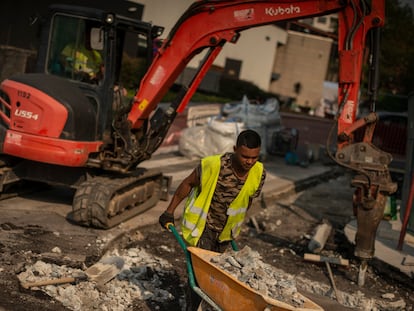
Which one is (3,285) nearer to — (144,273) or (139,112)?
(144,273)

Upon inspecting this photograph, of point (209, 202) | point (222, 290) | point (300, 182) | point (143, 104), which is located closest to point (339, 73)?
point (143, 104)

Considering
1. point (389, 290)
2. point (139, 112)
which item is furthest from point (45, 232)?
point (389, 290)

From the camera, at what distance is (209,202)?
6.03 meters

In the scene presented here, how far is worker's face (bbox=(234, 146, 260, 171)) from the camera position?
19.0ft

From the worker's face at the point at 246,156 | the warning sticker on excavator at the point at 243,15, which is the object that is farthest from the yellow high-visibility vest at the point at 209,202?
the warning sticker on excavator at the point at 243,15

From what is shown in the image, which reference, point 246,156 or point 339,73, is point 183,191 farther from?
point 339,73

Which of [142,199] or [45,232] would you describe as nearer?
[45,232]

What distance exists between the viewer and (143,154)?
32.7 feet

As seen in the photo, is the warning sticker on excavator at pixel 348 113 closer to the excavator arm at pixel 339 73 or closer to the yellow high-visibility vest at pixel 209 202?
the excavator arm at pixel 339 73

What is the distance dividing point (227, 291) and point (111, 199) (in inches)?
174

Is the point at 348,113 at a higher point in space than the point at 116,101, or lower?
higher

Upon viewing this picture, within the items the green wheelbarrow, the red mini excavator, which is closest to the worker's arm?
the green wheelbarrow

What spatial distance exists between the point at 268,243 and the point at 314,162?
11252 mm

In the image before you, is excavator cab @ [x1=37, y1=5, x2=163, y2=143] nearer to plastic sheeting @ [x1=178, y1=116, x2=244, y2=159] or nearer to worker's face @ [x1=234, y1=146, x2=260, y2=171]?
worker's face @ [x1=234, y1=146, x2=260, y2=171]
